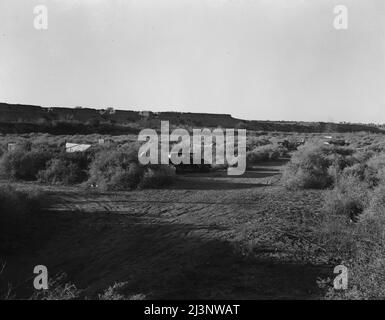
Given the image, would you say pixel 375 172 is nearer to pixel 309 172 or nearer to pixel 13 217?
pixel 309 172

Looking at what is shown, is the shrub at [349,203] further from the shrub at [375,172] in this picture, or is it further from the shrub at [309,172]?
the shrub at [309,172]

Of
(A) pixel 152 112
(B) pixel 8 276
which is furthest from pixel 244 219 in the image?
(A) pixel 152 112

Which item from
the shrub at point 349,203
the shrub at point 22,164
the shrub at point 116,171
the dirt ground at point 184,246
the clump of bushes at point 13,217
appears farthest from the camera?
the shrub at point 22,164

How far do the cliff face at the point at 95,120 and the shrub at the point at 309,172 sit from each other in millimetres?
39843

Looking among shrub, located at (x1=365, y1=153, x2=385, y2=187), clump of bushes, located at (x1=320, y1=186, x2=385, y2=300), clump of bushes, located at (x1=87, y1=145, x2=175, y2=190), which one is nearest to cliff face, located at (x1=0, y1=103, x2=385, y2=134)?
clump of bushes, located at (x1=87, y1=145, x2=175, y2=190)

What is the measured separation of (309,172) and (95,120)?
162ft

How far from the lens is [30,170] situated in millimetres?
19578

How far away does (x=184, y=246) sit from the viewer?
366 inches

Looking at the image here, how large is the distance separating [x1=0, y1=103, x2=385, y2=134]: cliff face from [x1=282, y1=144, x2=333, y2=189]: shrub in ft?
131

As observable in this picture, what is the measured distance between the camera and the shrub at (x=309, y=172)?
624 inches

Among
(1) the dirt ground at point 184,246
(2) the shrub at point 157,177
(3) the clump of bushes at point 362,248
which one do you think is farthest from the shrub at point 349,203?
(2) the shrub at point 157,177

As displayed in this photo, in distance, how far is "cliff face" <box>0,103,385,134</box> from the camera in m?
54.6
